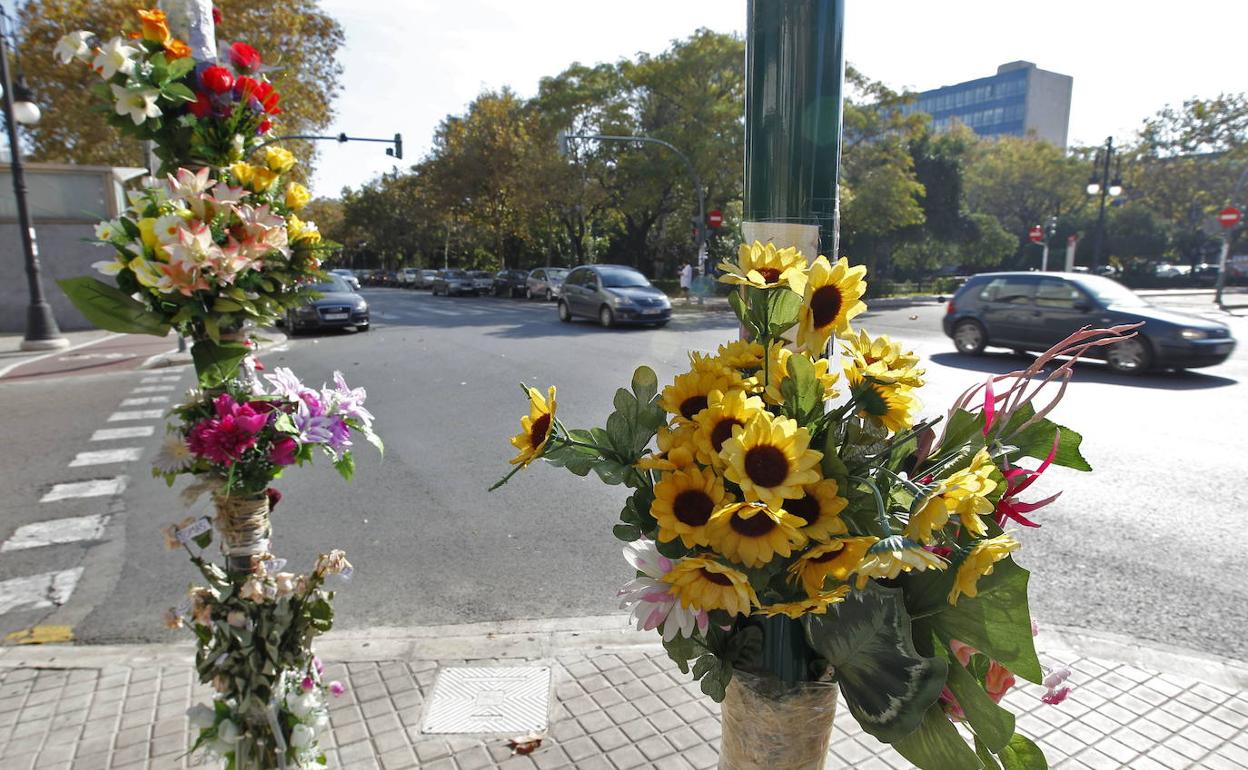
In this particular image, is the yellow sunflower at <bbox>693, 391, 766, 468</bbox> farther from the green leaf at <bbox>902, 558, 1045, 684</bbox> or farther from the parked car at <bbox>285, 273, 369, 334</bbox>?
the parked car at <bbox>285, 273, 369, 334</bbox>

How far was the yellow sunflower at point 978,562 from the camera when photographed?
43.0 inches

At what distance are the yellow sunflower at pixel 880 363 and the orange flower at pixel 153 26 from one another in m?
2.12

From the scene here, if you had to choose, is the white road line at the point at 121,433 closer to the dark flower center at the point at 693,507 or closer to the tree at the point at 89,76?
the dark flower center at the point at 693,507

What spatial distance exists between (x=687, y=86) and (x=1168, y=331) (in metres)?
21.9

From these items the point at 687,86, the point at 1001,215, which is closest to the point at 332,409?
the point at 687,86

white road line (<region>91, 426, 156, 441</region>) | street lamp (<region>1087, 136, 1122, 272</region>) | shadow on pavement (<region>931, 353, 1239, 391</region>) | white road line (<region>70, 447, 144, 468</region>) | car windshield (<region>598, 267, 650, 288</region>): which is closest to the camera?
white road line (<region>70, 447, 144, 468</region>)

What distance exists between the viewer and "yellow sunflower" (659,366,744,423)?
1.26m

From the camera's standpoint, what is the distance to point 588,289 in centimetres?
1928

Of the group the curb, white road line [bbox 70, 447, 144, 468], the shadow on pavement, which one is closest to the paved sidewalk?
the curb

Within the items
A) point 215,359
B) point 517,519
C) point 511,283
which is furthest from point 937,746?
point 511,283

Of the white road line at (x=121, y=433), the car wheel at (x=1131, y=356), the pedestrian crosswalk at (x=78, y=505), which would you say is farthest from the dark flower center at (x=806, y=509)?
the car wheel at (x=1131, y=356)

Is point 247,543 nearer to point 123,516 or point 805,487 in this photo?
point 805,487

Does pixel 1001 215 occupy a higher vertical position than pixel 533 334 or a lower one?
higher

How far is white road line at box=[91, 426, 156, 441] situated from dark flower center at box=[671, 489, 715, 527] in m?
8.54
